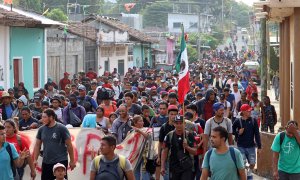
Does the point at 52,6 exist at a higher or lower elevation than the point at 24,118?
higher

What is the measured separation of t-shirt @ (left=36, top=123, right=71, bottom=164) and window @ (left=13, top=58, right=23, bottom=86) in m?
16.1

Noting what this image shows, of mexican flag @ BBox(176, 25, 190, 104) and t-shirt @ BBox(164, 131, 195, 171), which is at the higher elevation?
mexican flag @ BBox(176, 25, 190, 104)

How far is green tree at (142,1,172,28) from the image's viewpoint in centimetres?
11599

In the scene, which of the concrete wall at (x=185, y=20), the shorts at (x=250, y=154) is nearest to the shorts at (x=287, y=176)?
the shorts at (x=250, y=154)

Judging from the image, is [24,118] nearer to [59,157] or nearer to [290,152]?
[59,157]

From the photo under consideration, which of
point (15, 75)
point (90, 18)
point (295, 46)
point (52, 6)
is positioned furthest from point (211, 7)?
point (295, 46)

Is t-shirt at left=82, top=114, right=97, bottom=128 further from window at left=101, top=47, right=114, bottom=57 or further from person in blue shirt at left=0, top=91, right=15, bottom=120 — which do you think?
window at left=101, top=47, right=114, bottom=57

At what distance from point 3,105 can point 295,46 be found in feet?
21.3

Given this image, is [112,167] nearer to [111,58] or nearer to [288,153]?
[288,153]

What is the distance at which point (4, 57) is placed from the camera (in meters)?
26.2

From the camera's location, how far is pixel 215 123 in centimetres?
1309

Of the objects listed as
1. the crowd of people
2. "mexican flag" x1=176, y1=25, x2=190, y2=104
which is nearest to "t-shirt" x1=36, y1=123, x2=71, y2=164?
the crowd of people

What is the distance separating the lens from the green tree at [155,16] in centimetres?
11599

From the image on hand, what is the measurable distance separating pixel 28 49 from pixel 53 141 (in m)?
17.5
